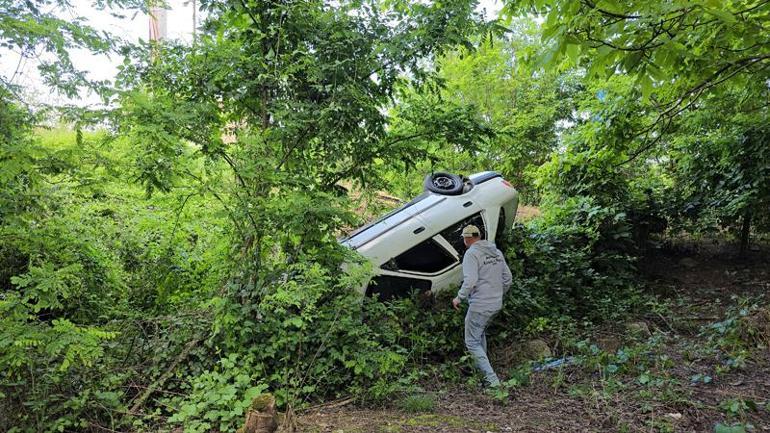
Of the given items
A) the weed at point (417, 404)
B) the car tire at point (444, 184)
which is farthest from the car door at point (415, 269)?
the weed at point (417, 404)

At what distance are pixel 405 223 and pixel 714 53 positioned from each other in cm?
383

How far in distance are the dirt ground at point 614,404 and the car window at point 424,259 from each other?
165cm

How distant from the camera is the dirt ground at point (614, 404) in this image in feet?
12.0

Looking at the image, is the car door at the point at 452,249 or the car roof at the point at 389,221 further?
the car door at the point at 452,249

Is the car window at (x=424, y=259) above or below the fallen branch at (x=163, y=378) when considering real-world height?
above

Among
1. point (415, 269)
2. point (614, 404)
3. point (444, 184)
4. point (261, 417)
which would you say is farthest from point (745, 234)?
point (261, 417)

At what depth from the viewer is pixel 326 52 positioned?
508cm

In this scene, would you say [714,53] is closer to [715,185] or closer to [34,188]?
[715,185]

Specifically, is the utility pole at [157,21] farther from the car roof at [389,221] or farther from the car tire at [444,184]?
the car tire at [444,184]

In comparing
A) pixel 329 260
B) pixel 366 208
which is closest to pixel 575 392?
pixel 329 260

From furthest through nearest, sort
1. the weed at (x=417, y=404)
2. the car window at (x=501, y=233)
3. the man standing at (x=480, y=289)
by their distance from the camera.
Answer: the car window at (x=501, y=233) < the man standing at (x=480, y=289) < the weed at (x=417, y=404)

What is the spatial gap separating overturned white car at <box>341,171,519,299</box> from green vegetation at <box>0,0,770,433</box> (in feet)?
1.49

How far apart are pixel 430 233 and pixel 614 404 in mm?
3052

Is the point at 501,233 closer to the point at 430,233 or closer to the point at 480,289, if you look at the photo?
the point at 430,233
